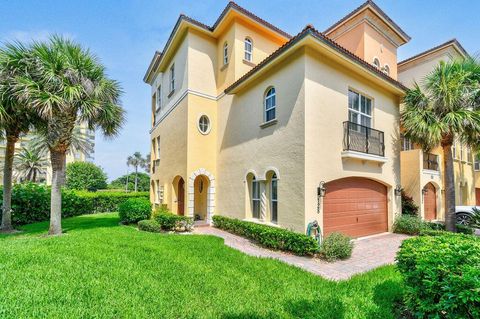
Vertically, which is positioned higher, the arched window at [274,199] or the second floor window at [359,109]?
the second floor window at [359,109]

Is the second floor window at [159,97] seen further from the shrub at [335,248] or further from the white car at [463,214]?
the white car at [463,214]

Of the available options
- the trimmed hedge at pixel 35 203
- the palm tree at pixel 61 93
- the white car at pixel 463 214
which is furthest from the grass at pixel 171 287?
the white car at pixel 463 214

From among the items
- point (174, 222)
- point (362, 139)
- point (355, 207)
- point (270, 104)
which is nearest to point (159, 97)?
point (174, 222)

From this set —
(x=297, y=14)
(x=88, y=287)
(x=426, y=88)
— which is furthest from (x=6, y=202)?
(x=426, y=88)

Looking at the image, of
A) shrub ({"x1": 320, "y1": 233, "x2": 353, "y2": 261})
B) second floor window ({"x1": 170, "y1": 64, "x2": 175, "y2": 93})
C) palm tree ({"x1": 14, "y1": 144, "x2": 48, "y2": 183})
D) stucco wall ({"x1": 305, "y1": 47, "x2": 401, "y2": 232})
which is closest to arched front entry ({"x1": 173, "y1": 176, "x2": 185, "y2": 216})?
second floor window ({"x1": 170, "y1": 64, "x2": 175, "y2": 93})

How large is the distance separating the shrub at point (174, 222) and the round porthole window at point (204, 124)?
16.9ft

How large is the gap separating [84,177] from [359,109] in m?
56.0

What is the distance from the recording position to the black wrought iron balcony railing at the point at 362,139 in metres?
9.83

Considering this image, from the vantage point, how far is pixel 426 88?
11742mm

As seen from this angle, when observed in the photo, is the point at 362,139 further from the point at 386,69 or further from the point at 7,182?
the point at 7,182

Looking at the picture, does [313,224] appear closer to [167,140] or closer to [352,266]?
[352,266]

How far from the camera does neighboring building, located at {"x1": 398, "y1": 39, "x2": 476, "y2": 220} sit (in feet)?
44.8

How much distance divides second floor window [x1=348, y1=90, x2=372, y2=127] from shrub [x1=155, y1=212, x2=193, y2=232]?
9.09 metres

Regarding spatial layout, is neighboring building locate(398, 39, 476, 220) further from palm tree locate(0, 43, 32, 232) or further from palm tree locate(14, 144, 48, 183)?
palm tree locate(14, 144, 48, 183)
